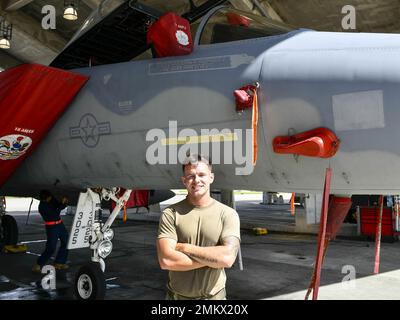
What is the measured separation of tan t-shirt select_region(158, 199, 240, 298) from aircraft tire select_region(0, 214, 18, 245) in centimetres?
867

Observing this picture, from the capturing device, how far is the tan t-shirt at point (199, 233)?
2264 millimetres

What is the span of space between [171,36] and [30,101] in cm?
179

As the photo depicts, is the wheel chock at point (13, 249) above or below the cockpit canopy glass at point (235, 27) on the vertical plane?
below

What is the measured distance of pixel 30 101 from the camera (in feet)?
14.5

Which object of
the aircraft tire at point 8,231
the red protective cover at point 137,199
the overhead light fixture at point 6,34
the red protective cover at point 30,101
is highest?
the overhead light fixture at point 6,34

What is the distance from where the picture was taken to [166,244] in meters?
2.21

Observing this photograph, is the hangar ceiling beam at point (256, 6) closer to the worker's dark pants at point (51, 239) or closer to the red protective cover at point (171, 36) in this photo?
the worker's dark pants at point (51, 239)

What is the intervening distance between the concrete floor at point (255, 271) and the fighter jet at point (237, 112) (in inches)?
71.6

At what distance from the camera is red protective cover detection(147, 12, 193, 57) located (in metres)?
3.82

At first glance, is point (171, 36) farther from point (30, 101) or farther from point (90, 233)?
point (90, 233)

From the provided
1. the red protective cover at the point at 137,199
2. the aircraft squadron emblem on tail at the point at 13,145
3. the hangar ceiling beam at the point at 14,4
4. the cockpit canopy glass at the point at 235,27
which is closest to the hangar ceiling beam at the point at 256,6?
the hangar ceiling beam at the point at 14,4

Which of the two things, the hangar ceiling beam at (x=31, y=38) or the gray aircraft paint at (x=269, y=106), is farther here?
the hangar ceiling beam at (x=31, y=38)

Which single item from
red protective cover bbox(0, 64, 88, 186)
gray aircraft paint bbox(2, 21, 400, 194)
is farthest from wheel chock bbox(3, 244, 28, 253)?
gray aircraft paint bbox(2, 21, 400, 194)

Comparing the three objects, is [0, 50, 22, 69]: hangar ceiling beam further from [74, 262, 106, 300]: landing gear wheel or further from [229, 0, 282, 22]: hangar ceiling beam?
[74, 262, 106, 300]: landing gear wheel
